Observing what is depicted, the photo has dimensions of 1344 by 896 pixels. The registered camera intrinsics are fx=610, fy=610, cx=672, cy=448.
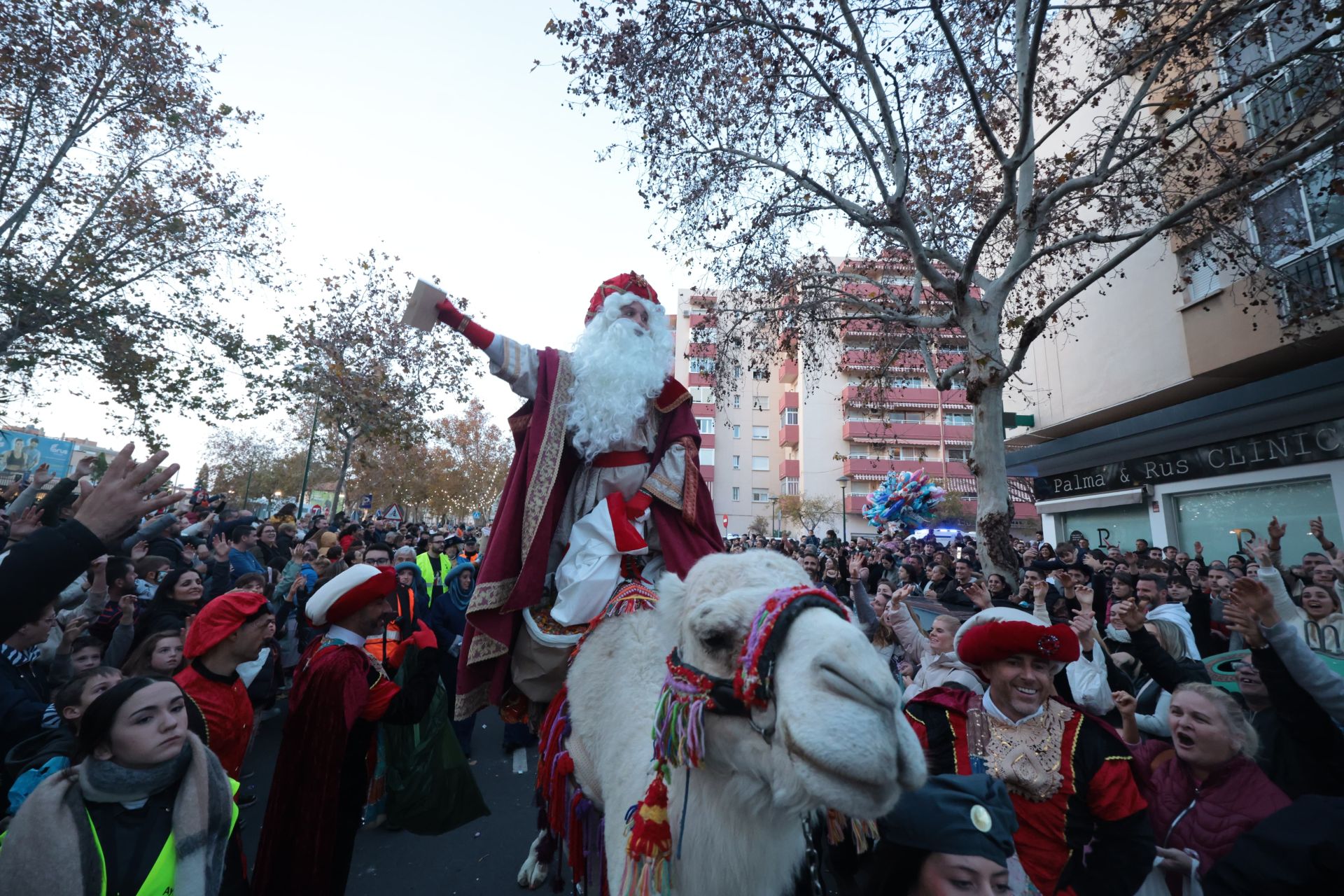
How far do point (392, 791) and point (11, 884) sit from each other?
193cm

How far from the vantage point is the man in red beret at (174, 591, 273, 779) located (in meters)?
3.24

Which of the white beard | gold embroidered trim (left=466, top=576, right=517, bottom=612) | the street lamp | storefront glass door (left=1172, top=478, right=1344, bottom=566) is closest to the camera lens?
gold embroidered trim (left=466, top=576, right=517, bottom=612)

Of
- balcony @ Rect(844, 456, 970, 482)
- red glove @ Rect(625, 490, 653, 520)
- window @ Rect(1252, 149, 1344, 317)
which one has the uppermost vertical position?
balcony @ Rect(844, 456, 970, 482)

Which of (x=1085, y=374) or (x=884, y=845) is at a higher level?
(x=1085, y=374)

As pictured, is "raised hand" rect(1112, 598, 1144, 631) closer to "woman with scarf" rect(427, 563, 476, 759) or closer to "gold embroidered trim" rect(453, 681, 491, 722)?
"gold embroidered trim" rect(453, 681, 491, 722)

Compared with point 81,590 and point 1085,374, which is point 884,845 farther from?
point 1085,374

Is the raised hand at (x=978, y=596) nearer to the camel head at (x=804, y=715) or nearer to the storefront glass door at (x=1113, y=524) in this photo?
the camel head at (x=804, y=715)

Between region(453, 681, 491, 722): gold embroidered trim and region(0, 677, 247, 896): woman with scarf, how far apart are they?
893 mm

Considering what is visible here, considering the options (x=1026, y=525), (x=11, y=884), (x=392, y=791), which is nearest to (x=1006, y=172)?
(x=392, y=791)

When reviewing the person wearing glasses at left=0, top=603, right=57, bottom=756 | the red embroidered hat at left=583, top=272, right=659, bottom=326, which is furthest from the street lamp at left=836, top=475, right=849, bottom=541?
the person wearing glasses at left=0, top=603, right=57, bottom=756

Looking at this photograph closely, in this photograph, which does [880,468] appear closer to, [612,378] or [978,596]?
[978,596]

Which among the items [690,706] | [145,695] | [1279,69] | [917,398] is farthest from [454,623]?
[917,398]

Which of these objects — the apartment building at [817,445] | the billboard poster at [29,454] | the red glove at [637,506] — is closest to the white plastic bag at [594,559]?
the red glove at [637,506]

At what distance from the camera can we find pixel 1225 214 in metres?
9.77
